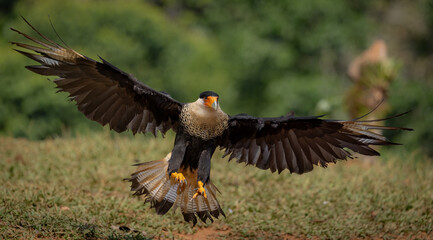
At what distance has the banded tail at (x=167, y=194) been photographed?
16.6ft

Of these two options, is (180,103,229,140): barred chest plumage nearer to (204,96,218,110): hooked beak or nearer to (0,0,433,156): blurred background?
(204,96,218,110): hooked beak

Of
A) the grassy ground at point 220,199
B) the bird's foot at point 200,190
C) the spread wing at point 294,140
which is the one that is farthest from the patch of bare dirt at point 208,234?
the spread wing at point 294,140

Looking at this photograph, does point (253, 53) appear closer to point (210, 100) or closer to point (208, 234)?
point (208, 234)

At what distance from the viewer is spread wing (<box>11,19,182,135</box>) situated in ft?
15.3

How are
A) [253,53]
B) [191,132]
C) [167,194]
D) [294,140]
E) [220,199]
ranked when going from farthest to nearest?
1. [253,53]
2. [220,199]
3. [294,140]
4. [167,194]
5. [191,132]

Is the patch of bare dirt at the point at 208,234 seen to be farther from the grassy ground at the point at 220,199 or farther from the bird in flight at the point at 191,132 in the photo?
the bird in flight at the point at 191,132

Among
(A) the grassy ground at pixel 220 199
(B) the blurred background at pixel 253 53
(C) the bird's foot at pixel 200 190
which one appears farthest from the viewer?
(B) the blurred background at pixel 253 53

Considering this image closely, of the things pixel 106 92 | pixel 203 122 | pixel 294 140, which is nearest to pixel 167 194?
pixel 203 122

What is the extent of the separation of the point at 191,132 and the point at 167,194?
2.06 feet

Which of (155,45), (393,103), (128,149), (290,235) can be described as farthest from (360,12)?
(290,235)

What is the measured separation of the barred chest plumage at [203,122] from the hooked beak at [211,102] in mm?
61

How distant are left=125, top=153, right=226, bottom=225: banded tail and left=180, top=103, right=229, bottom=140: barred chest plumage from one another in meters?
0.48

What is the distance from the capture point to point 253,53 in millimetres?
22547

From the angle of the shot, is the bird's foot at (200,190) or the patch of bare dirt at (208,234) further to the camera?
the patch of bare dirt at (208,234)
